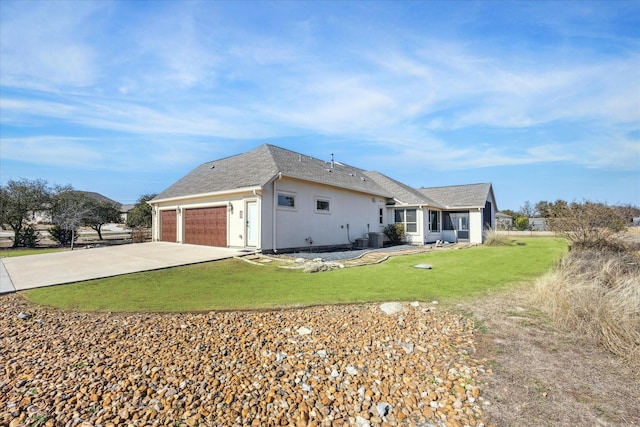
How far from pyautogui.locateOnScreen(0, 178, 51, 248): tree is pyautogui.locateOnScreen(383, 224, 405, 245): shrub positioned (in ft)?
84.4

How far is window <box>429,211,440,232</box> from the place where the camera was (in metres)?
24.3

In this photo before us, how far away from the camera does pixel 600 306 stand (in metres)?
4.89

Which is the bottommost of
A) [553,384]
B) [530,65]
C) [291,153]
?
[553,384]

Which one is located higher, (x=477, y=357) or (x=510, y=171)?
(x=510, y=171)

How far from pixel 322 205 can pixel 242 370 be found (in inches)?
535

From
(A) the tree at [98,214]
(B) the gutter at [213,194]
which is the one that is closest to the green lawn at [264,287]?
(B) the gutter at [213,194]

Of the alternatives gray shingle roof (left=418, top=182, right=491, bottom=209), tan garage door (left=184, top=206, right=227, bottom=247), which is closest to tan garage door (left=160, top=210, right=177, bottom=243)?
tan garage door (left=184, top=206, right=227, bottom=247)

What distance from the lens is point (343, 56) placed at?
40.0 feet

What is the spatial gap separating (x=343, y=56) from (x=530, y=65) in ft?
22.9

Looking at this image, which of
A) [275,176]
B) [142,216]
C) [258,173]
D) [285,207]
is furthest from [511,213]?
[142,216]

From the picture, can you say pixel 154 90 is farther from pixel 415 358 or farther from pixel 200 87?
pixel 415 358

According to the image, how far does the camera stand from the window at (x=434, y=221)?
24281 millimetres

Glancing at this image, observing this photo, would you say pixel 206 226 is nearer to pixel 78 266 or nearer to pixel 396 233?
pixel 78 266

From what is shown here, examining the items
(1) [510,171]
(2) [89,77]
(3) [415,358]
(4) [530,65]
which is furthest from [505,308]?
(1) [510,171]
